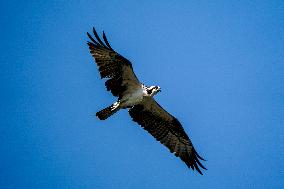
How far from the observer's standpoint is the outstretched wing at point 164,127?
14.1 m

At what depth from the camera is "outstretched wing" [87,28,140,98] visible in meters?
12.8

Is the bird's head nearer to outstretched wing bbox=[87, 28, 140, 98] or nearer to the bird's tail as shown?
outstretched wing bbox=[87, 28, 140, 98]

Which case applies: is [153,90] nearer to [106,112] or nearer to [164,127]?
[106,112]

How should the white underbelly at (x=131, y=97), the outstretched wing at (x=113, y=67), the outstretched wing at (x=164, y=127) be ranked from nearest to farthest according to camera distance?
1. the outstretched wing at (x=113, y=67)
2. the white underbelly at (x=131, y=97)
3. the outstretched wing at (x=164, y=127)

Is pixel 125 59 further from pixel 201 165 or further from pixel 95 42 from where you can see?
pixel 201 165

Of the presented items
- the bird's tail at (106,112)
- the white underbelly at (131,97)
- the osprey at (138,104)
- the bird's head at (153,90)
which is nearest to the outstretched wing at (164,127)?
the osprey at (138,104)

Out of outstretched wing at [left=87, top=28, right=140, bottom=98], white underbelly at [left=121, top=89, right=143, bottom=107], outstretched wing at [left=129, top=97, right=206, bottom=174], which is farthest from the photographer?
outstretched wing at [left=129, top=97, right=206, bottom=174]

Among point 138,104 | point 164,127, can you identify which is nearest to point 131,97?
point 138,104

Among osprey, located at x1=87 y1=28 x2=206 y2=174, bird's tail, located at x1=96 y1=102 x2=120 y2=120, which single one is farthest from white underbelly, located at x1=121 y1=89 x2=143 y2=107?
bird's tail, located at x1=96 y1=102 x2=120 y2=120

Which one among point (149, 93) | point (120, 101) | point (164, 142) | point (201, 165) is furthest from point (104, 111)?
point (201, 165)

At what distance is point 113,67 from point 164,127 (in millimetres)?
2863

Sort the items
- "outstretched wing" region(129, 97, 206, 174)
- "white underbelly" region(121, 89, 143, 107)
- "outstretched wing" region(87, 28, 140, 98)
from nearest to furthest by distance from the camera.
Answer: "outstretched wing" region(87, 28, 140, 98)
"white underbelly" region(121, 89, 143, 107)
"outstretched wing" region(129, 97, 206, 174)

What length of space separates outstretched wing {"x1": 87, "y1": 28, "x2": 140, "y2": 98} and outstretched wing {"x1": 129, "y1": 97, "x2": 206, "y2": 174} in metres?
0.93

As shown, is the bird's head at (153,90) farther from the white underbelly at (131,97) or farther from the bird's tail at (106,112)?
the bird's tail at (106,112)
